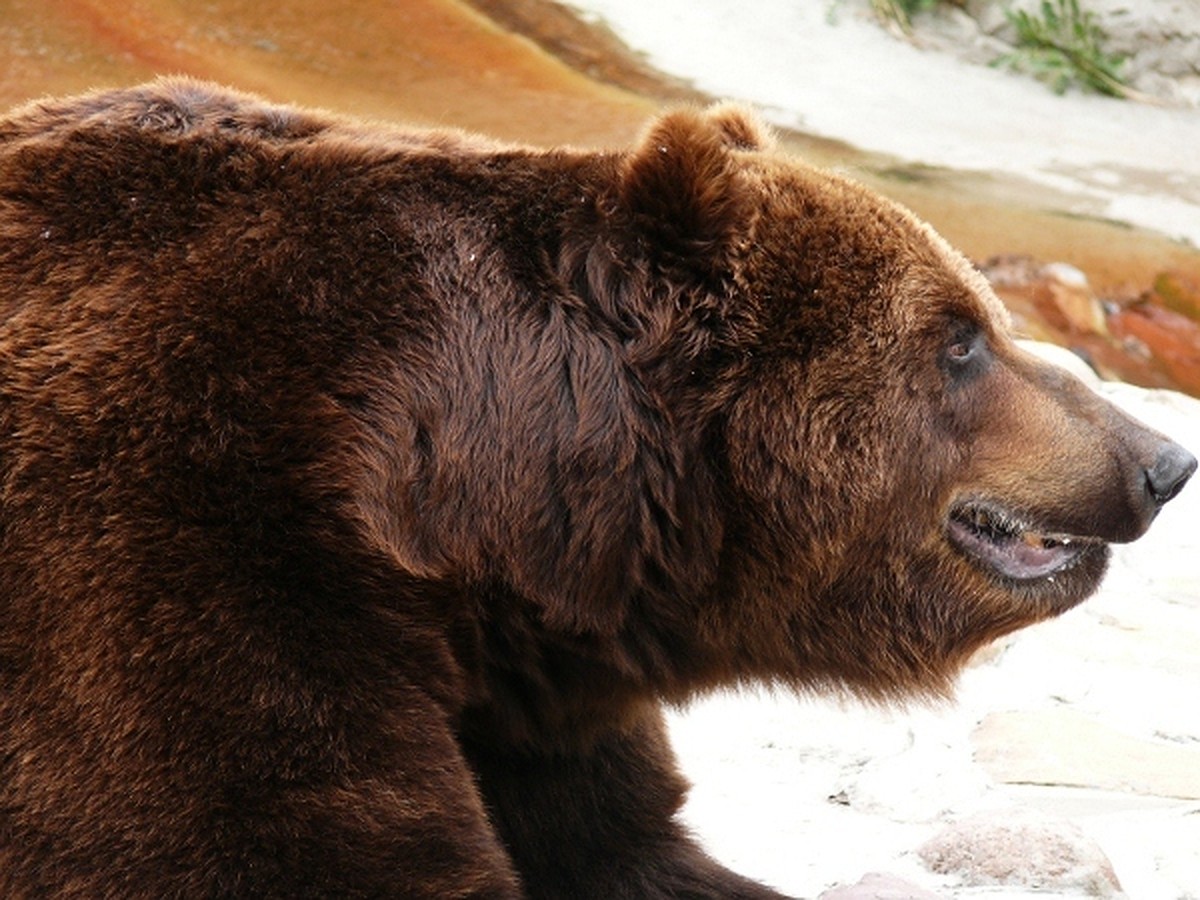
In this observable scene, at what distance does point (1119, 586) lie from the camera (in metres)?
5.82

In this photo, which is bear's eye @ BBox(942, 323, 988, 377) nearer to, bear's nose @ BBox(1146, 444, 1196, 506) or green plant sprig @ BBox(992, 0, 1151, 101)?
bear's nose @ BBox(1146, 444, 1196, 506)

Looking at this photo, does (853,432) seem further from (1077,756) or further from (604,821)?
(1077,756)

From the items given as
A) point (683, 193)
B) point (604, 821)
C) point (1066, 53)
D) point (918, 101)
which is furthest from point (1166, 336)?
point (683, 193)

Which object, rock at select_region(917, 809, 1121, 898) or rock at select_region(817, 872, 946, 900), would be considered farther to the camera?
rock at select_region(917, 809, 1121, 898)

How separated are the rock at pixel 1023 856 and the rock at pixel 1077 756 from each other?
0.50 m

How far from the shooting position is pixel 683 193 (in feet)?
10.0

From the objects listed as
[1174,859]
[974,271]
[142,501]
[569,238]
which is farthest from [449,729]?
[1174,859]

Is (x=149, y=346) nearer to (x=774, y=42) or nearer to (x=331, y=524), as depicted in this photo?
(x=331, y=524)

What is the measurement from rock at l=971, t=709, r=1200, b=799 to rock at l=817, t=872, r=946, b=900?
0.89 m

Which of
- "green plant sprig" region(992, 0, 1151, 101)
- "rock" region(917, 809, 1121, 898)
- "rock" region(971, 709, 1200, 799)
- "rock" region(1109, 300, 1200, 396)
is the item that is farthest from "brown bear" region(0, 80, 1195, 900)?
"green plant sprig" region(992, 0, 1151, 101)

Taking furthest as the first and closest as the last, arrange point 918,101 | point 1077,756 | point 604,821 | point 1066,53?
1. point 1066,53
2. point 918,101
3. point 1077,756
4. point 604,821

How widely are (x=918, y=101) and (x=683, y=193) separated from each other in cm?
800

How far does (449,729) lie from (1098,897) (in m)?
1.61

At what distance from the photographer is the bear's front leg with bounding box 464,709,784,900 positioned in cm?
341
